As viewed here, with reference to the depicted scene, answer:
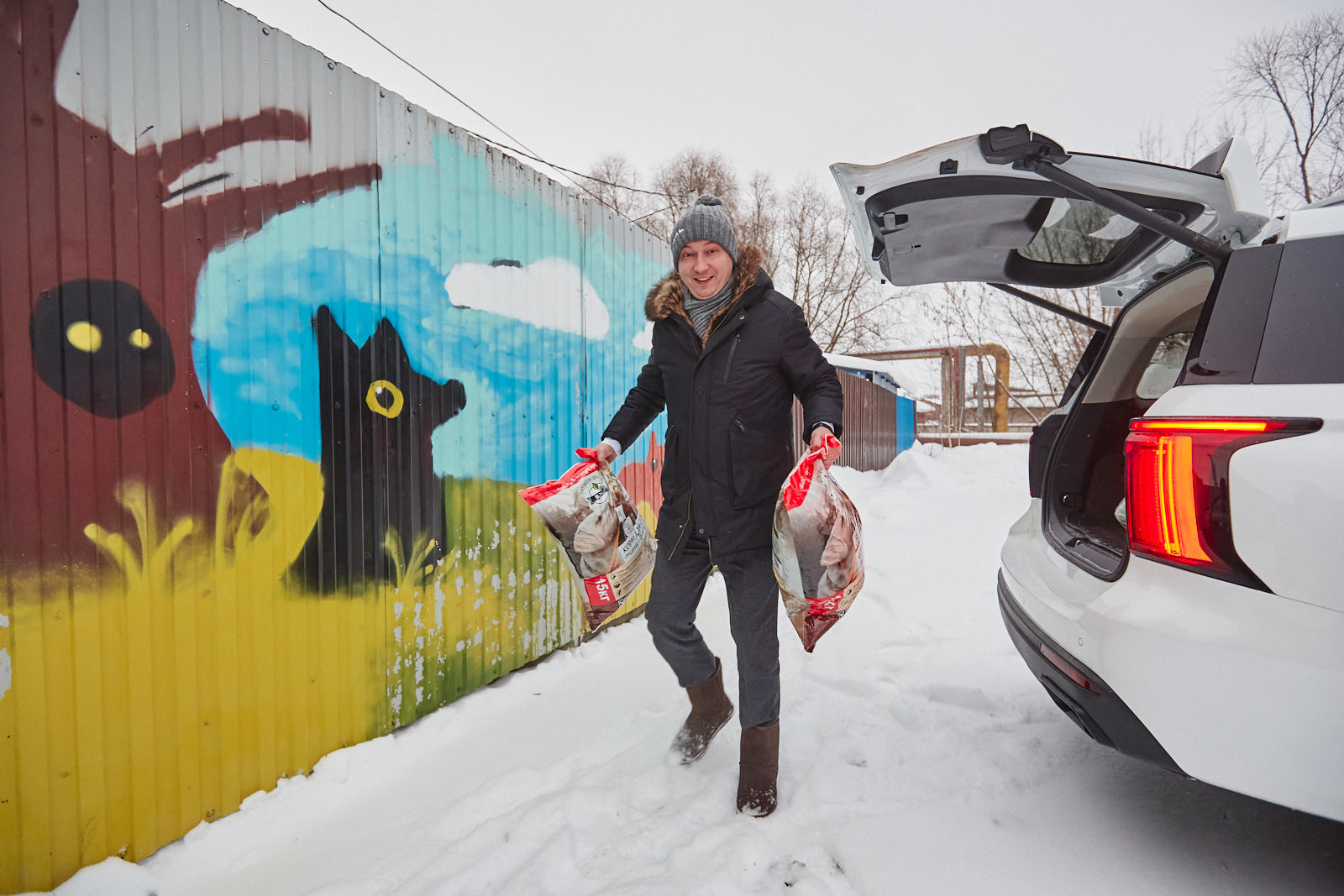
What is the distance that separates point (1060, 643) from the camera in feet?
6.02

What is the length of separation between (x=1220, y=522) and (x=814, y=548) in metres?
0.96

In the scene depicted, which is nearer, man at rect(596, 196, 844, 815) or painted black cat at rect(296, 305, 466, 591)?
man at rect(596, 196, 844, 815)

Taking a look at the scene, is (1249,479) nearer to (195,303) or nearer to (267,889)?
(267,889)

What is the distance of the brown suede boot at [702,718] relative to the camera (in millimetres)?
2490

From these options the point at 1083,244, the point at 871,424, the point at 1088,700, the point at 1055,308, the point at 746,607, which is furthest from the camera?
the point at 871,424

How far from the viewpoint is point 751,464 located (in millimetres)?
2125

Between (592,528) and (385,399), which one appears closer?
(592,528)

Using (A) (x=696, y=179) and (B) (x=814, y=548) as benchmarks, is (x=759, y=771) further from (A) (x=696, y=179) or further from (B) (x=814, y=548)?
(A) (x=696, y=179)

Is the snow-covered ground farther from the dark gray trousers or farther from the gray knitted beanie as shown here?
the gray knitted beanie

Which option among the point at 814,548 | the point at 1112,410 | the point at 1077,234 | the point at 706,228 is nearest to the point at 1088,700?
the point at 814,548

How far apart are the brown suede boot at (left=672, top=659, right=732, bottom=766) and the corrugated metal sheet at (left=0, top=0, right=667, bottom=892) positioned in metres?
1.22

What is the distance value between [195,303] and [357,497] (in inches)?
35.2

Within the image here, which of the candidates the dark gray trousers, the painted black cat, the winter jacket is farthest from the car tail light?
the painted black cat

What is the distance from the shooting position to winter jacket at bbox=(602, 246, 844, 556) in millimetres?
2121
